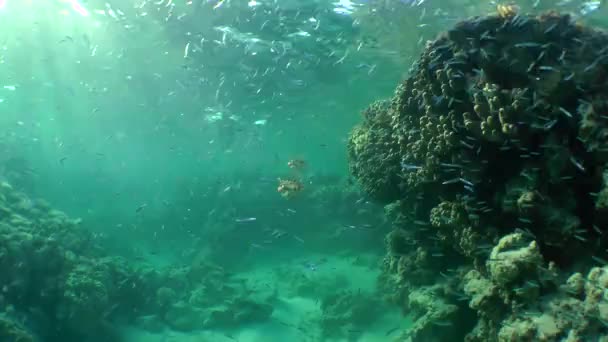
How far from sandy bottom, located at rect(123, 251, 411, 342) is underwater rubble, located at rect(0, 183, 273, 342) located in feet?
1.98

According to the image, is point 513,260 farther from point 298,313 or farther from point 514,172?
point 298,313

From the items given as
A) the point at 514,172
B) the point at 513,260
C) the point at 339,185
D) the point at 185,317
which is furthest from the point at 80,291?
the point at 339,185

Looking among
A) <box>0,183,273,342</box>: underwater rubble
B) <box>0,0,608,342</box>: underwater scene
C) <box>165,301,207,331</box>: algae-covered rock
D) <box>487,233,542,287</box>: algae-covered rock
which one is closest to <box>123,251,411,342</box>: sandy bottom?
<box>0,0,608,342</box>: underwater scene

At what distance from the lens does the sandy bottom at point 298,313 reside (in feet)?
43.0

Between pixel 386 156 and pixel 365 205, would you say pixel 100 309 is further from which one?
pixel 365 205

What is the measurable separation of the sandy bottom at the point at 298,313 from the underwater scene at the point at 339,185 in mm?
105

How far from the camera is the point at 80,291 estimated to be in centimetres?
1272

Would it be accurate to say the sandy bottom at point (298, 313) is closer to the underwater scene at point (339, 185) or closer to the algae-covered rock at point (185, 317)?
the underwater scene at point (339, 185)

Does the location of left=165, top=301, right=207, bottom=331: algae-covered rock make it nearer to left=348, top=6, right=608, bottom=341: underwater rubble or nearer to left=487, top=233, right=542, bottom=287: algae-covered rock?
left=348, top=6, right=608, bottom=341: underwater rubble

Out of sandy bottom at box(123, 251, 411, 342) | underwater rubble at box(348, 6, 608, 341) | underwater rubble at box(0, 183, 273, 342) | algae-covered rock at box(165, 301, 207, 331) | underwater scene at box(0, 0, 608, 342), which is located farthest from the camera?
algae-covered rock at box(165, 301, 207, 331)

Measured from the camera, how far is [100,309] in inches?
511

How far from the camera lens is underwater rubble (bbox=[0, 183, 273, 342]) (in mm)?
12094

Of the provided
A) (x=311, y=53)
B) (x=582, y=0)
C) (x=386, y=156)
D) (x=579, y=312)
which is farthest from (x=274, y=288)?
(x=582, y=0)

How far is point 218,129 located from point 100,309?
94.8ft
